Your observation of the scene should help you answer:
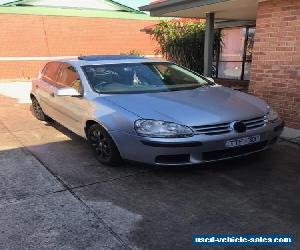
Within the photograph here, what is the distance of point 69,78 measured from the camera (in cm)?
562

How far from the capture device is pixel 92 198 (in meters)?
3.78

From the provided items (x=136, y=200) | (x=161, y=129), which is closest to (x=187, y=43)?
(x=161, y=129)

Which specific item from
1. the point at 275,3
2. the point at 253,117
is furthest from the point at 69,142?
the point at 275,3

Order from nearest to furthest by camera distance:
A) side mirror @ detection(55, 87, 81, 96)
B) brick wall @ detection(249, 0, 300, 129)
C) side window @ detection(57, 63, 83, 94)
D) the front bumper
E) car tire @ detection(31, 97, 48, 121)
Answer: the front bumper
side mirror @ detection(55, 87, 81, 96)
side window @ detection(57, 63, 83, 94)
brick wall @ detection(249, 0, 300, 129)
car tire @ detection(31, 97, 48, 121)

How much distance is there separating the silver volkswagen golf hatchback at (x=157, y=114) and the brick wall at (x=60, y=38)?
40.0ft

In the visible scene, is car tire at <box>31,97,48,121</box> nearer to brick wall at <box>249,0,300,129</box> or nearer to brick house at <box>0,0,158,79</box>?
brick wall at <box>249,0,300,129</box>

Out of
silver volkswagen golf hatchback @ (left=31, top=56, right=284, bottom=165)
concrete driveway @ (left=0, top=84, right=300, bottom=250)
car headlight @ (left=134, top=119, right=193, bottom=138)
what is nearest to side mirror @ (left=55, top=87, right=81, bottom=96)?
silver volkswagen golf hatchback @ (left=31, top=56, right=284, bottom=165)

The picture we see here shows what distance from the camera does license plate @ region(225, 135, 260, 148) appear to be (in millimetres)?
4074

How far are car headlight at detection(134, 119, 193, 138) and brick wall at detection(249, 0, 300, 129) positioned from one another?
10.2 ft

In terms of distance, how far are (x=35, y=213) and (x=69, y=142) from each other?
8.14 ft

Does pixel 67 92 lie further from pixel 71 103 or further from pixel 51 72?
pixel 51 72

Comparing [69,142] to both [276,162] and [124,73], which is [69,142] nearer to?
[124,73]

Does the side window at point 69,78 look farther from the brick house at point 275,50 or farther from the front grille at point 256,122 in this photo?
the brick house at point 275,50

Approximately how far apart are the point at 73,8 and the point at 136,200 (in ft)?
53.3
